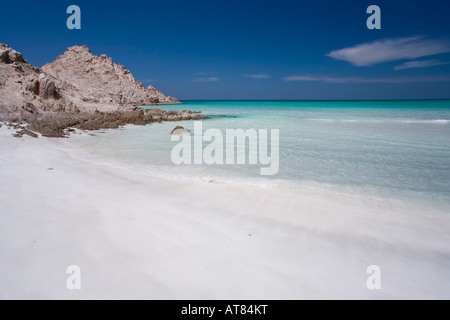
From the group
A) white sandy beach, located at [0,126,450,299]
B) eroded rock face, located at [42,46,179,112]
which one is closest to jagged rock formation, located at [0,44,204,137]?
white sandy beach, located at [0,126,450,299]

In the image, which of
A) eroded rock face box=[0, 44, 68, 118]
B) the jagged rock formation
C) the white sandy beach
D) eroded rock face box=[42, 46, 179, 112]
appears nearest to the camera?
the white sandy beach

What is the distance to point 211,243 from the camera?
2.94m

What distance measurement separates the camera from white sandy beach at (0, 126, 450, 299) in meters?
2.27

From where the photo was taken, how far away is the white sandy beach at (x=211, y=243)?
2270 mm

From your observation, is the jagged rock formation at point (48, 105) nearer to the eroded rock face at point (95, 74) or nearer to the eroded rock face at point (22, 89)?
the eroded rock face at point (22, 89)

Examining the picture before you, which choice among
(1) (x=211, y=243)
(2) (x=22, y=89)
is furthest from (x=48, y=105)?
(1) (x=211, y=243)

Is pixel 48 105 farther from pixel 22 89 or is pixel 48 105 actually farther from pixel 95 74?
pixel 95 74

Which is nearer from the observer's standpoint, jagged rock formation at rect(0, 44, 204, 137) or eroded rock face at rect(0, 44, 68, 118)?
jagged rock formation at rect(0, 44, 204, 137)

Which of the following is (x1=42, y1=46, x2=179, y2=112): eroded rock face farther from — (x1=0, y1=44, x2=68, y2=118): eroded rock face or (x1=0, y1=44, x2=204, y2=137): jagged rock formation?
(x1=0, y1=44, x2=68, y2=118): eroded rock face

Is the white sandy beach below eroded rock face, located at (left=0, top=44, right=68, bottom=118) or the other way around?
below

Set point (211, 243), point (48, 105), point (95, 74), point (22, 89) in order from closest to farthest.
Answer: point (211, 243) → point (22, 89) → point (48, 105) → point (95, 74)

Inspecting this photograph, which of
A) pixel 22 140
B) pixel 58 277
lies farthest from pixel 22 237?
pixel 22 140

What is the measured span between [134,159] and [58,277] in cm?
540
